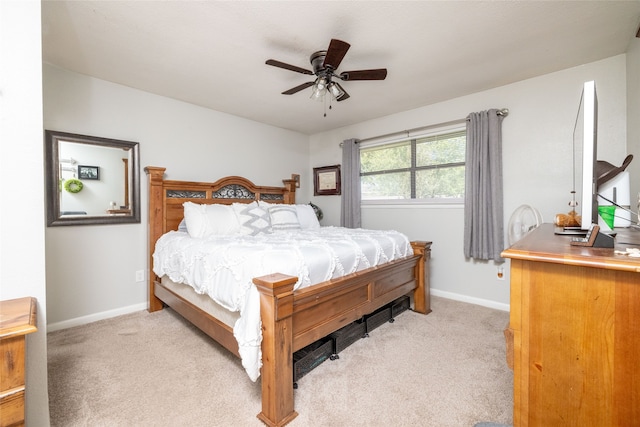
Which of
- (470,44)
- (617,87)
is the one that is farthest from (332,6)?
(617,87)

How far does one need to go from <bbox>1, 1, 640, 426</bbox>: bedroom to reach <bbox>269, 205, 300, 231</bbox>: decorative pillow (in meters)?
0.94

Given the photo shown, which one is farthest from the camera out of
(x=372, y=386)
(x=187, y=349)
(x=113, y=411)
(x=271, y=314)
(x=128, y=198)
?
(x=128, y=198)

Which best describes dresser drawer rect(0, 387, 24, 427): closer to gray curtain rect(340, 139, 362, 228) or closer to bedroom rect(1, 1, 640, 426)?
bedroom rect(1, 1, 640, 426)

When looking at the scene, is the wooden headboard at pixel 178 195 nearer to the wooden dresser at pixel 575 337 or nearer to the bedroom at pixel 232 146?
the bedroom at pixel 232 146

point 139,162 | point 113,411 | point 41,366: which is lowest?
point 113,411

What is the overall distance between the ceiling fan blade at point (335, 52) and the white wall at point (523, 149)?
2.03m

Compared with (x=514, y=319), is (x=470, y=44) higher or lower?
higher

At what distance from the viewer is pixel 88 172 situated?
8.91 ft

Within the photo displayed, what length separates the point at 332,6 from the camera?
179 centimetres

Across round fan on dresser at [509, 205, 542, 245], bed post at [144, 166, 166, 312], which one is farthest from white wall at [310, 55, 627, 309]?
bed post at [144, 166, 166, 312]

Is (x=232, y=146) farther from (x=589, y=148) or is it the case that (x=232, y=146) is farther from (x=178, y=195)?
(x=589, y=148)

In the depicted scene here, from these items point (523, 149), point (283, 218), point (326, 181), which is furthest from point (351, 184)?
point (523, 149)

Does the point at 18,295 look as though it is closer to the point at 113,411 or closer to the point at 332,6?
the point at 113,411

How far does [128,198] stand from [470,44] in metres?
3.53
